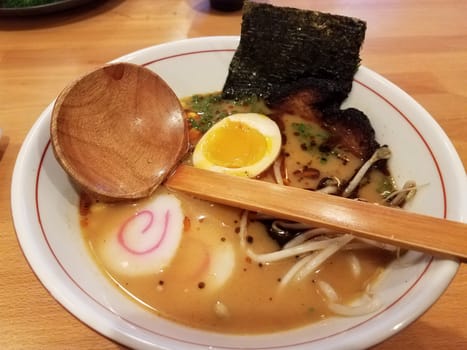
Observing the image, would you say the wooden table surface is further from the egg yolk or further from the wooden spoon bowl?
the egg yolk

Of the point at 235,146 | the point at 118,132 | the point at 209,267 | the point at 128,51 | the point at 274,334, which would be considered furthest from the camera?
the point at 128,51

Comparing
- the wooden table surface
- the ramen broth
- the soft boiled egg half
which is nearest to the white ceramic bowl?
the ramen broth

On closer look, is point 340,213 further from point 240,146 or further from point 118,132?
point 118,132

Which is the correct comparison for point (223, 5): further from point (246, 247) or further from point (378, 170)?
point (246, 247)

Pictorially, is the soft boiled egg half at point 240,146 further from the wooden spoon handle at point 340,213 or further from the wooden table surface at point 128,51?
the wooden table surface at point 128,51

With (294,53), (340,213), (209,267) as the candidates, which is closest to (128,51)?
(294,53)
